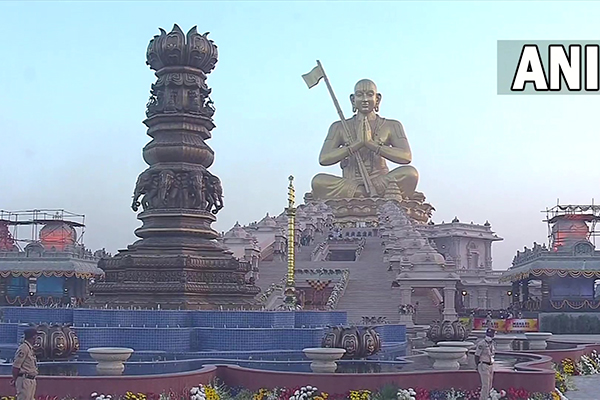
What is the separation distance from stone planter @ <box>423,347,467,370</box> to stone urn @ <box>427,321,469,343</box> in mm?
4020

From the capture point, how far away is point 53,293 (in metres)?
40.3

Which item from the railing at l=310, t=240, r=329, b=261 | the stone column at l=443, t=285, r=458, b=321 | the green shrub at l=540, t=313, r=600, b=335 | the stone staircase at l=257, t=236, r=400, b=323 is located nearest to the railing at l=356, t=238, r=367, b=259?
the stone staircase at l=257, t=236, r=400, b=323

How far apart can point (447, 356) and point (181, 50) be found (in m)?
10.1

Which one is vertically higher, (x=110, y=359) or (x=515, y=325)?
(x=110, y=359)

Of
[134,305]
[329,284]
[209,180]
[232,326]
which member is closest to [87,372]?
[232,326]

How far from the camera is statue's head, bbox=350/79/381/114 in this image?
62875mm

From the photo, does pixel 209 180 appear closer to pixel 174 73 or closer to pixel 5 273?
pixel 174 73

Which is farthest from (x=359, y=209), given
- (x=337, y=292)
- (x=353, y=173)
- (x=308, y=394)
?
(x=308, y=394)

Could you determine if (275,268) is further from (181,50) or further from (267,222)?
(181,50)

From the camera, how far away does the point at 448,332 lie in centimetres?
1827

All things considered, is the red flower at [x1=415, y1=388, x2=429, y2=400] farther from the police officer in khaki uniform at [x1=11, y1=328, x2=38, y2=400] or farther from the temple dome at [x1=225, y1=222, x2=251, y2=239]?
the temple dome at [x1=225, y1=222, x2=251, y2=239]

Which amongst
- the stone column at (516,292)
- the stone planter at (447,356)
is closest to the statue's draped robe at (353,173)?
the stone column at (516,292)

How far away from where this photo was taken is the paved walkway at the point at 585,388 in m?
15.2

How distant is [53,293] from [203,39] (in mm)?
23237
